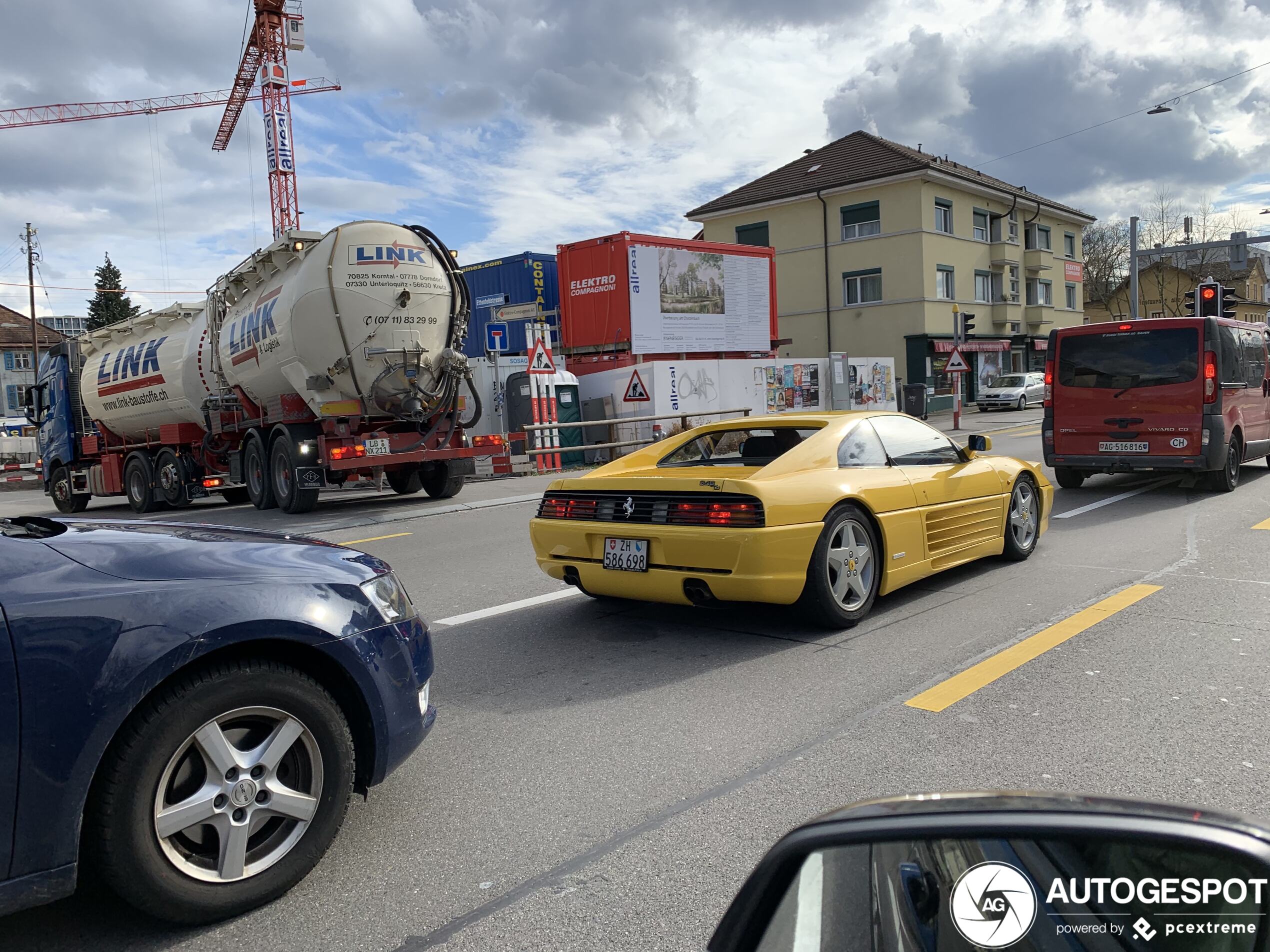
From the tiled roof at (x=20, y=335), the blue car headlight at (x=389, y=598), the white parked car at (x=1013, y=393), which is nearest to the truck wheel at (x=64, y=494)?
the blue car headlight at (x=389, y=598)

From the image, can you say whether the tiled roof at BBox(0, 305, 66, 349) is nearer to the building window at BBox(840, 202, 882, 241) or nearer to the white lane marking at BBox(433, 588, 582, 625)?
the building window at BBox(840, 202, 882, 241)

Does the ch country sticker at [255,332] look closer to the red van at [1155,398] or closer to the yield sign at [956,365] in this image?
the red van at [1155,398]

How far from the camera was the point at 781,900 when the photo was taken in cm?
117

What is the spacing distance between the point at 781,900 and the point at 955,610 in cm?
510

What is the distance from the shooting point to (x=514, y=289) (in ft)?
101

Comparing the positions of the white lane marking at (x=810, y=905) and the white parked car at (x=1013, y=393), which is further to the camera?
the white parked car at (x=1013, y=393)

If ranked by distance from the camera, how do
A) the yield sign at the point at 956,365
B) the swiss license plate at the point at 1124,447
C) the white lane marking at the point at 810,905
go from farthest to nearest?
1. the yield sign at the point at 956,365
2. the swiss license plate at the point at 1124,447
3. the white lane marking at the point at 810,905

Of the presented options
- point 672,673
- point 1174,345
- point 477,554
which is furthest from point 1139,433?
point 672,673

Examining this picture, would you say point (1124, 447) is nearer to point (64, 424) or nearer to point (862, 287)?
point (64, 424)

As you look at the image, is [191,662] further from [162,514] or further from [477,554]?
[162,514]

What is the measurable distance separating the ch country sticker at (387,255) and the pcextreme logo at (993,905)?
12.3m

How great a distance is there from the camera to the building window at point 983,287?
43938mm

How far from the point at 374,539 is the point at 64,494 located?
11434mm

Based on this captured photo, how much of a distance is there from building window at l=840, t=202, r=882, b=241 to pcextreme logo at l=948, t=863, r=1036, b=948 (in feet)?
139
